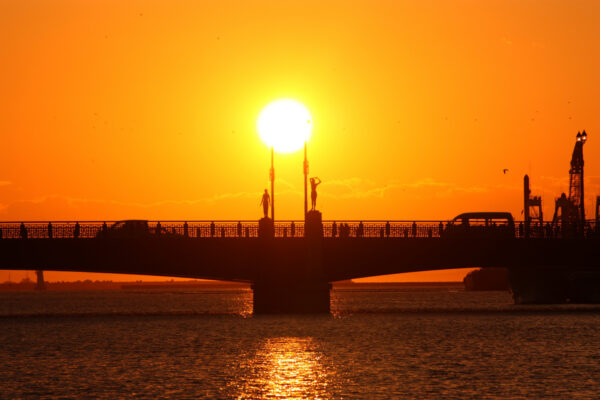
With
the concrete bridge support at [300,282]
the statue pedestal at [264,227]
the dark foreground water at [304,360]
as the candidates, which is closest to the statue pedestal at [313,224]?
the concrete bridge support at [300,282]

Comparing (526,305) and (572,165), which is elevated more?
(572,165)

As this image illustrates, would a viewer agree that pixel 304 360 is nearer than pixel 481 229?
Yes

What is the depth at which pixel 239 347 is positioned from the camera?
7031 centimetres

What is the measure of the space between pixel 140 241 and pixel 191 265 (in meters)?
4.40

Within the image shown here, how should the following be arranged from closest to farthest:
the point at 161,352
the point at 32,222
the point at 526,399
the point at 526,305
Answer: the point at 526,399 < the point at 161,352 < the point at 32,222 < the point at 526,305

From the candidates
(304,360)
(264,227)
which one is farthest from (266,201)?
(304,360)

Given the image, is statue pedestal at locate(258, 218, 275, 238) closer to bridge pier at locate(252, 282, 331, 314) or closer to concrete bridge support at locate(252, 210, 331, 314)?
concrete bridge support at locate(252, 210, 331, 314)

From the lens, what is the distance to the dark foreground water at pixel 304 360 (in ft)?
157

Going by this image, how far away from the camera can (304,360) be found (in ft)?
199

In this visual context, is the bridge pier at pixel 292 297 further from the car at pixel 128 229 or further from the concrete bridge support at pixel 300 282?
the car at pixel 128 229

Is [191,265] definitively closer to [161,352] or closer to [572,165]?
[161,352]

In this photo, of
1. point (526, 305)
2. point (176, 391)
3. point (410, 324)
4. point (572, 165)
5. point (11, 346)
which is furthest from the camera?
point (572, 165)

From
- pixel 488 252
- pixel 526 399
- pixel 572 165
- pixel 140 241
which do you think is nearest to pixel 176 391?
pixel 526 399

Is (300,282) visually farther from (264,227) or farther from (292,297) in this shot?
(264,227)
